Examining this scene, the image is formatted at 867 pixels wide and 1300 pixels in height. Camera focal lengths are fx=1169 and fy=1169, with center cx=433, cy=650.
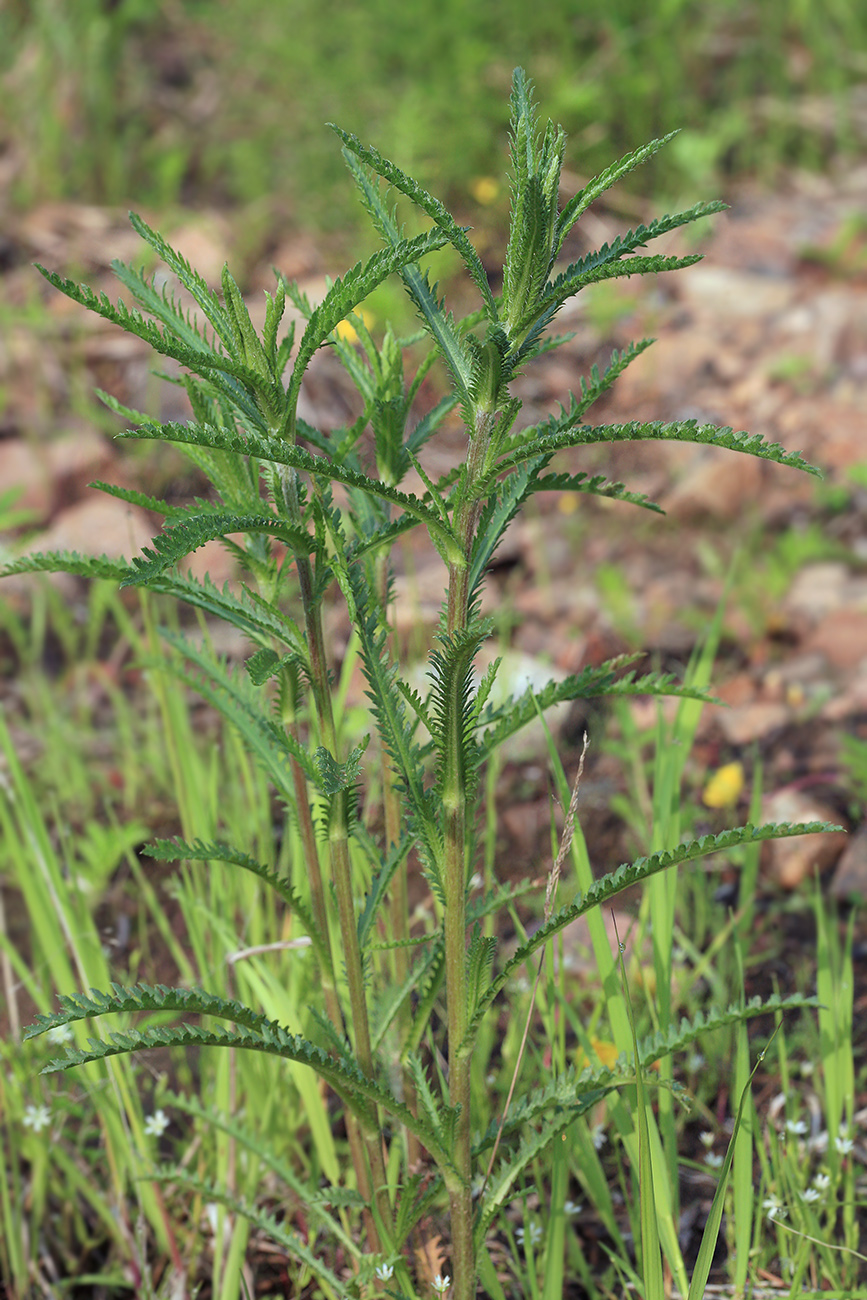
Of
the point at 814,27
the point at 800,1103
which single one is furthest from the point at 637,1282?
the point at 814,27

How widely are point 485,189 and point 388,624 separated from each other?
328 centimetres

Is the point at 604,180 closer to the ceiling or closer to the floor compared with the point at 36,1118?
closer to the ceiling

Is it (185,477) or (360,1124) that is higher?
(185,477)

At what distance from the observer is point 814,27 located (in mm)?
4688

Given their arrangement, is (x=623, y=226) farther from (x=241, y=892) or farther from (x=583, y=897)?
(x=583, y=897)

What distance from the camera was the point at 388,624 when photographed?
1.12 meters

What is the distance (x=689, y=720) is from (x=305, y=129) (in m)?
3.49

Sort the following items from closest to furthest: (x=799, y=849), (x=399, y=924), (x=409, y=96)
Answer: (x=399, y=924)
(x=799, y=849)
(x=409, y=96)

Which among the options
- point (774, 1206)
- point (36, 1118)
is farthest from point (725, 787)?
point (36, 1118)

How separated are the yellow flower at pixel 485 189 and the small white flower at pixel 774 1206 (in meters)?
3.40

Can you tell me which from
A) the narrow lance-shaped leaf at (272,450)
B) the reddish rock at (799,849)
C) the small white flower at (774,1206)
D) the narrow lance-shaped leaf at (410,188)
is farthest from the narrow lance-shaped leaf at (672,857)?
the reddish rock at (799,849)

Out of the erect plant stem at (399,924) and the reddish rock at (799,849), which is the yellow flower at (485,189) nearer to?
→ the reddish rock at (799,849)

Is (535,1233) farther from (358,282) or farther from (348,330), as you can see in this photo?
(348,330)

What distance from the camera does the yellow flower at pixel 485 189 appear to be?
3.99 m
